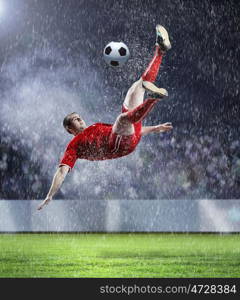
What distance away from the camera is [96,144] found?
7.50m

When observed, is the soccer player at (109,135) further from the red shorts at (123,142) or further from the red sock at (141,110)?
the red sock at (141,110)

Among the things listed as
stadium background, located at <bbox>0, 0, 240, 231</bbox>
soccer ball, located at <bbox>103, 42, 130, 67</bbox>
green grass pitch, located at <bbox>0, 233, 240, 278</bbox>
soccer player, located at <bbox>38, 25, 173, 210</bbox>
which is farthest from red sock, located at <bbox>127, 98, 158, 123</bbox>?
stadium background, located at <bbox>0, 0, 240, 231</bbox>

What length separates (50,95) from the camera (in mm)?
22312

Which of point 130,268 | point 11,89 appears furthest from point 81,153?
point 11,89

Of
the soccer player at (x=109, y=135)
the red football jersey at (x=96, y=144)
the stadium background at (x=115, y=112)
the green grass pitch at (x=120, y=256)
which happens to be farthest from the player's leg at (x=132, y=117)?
the stadium background at (x=115, y=112)

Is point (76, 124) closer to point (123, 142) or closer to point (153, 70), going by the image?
point (123, 142)

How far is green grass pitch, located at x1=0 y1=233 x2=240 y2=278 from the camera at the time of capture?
30.0 feet

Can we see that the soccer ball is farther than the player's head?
Yes

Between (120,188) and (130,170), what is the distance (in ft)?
3.27

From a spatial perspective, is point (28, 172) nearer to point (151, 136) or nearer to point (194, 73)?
point (151, 136)

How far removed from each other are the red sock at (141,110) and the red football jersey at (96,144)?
530 mm

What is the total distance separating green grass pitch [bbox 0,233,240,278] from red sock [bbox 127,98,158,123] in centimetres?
299

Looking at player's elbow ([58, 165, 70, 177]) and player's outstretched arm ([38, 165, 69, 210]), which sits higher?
player's elbow ([58, 165, 70, 177])

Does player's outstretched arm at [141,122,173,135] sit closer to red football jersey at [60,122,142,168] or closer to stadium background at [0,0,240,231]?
red football jersey at [60,122,142,168]
